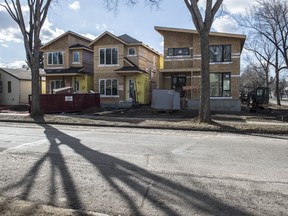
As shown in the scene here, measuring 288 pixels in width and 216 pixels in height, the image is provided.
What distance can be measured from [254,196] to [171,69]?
25.5 meters

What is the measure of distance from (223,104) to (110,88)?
10824 millimetres

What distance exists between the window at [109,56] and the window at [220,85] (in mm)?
9276

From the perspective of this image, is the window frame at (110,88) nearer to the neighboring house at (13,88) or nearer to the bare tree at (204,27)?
the neighboring house at (13,88)

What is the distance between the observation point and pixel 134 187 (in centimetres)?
612

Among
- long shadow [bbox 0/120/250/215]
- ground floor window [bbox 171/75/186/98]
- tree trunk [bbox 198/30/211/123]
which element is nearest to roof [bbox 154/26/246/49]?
ground floor window [bbox 171/75/186/98]

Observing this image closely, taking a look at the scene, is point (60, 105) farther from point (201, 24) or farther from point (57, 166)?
point (57, 166)

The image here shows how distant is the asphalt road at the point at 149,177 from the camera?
5.26 m

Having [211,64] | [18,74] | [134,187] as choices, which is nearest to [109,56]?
[211,64]

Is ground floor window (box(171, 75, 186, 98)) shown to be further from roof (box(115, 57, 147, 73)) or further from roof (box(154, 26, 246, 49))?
roof (box(154, 26, 246, 49))

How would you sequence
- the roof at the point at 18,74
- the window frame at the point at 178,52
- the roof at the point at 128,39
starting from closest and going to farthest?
the window frame at the point at 178,52, the roof at the point at 128,39, the roof at the point at 18,74

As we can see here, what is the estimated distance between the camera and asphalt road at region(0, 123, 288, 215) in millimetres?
5262

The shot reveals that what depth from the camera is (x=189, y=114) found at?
23.9 m

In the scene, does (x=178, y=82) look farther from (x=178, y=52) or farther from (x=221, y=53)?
(x=221, y=53)

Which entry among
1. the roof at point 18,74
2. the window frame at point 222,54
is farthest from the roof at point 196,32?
the roof at point 18,74
